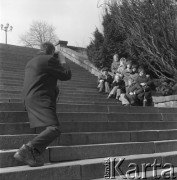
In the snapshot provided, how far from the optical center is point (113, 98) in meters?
11.2

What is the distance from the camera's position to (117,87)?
11.2 m

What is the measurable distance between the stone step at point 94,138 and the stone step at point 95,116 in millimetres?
782

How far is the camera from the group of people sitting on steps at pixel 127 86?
10586mm

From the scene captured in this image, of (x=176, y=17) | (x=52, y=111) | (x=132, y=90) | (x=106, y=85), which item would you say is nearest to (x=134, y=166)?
(x=52, y=111)

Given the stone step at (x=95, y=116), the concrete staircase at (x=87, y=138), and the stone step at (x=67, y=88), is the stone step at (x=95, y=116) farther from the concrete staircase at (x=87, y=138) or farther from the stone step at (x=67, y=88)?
the stone step at (x=67, y=88)

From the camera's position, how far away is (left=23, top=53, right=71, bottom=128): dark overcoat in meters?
4.67

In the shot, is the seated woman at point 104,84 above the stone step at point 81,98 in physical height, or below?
above

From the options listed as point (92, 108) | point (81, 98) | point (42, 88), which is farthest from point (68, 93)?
point (42, 88)

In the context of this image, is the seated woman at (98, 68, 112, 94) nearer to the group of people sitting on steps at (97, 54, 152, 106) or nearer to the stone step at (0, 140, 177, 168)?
the group of people sitting on steps at (97, 54, 152, 106)

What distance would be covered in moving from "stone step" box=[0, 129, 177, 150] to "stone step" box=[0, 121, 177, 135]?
1.29 feet

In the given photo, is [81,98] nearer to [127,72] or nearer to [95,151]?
[127,72]

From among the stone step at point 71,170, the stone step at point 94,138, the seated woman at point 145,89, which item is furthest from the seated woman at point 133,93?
the stone step at point 71,170

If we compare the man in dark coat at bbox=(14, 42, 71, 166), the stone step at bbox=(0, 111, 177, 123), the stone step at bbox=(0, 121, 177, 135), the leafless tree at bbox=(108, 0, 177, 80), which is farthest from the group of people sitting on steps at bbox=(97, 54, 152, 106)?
the man in dark coat at bbox=(14, 42, 71, 166)

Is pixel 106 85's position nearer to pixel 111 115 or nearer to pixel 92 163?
pixel 111 115
